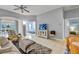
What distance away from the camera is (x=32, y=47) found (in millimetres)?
2396

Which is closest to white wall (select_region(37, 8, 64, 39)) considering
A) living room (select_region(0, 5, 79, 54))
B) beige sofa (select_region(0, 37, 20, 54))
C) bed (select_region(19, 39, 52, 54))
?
living room (select_region(0, 5, 79, 54))

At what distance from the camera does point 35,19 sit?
2461 millimetres

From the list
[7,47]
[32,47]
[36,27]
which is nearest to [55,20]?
[36,27]

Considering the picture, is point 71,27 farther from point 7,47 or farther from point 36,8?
point 7,47

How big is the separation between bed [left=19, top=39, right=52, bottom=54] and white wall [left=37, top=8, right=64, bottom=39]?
0.37 m

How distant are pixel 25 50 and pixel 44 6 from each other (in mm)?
956

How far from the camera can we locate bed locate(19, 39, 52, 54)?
7.66ft

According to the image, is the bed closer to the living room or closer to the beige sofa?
the living room

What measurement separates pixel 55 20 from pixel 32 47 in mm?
721

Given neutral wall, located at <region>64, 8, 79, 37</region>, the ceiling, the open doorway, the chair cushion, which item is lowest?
the chair cushion

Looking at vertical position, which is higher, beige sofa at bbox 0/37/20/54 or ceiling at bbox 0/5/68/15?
ceiling at bbox 0/5/68/15
